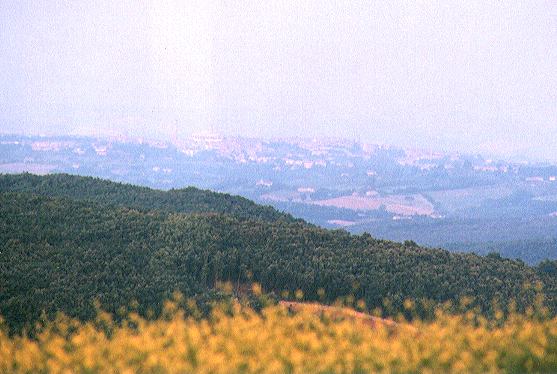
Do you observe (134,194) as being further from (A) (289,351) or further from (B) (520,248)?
(B) (520,248)

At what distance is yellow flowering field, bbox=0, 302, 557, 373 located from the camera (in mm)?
9812

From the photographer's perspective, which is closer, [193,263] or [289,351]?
[289,351]

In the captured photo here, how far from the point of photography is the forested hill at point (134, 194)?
3269cm

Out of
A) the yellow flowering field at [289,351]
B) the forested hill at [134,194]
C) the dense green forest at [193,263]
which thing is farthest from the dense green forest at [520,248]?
the yellow flowering field at [289,351]

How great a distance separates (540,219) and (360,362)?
80731 mm

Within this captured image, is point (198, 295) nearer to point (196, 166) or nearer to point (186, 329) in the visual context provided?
point (186, 329)

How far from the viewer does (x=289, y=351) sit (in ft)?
33.5

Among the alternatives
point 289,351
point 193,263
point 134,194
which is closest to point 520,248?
point 134,194

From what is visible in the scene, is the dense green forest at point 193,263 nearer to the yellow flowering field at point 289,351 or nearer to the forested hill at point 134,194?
the yellow flowering field at point 289,351

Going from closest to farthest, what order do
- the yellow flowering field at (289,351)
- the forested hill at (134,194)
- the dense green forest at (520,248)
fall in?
the yellow flowering field at (289,351) < the forested hill at (134,194) < the dense green forest at (520,248)

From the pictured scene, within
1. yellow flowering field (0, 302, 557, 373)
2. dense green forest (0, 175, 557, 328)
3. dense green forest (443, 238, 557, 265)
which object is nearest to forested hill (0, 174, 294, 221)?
dense green forest (0, 175, 557, 328)

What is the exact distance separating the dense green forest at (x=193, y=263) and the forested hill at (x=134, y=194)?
772cm

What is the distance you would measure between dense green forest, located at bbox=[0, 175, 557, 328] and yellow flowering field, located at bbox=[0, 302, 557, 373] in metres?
4.62

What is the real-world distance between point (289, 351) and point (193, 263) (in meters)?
9.79
